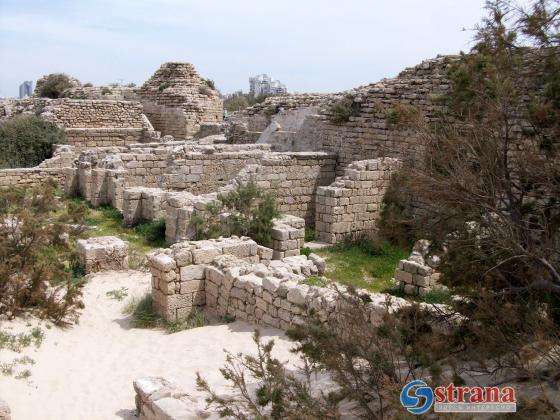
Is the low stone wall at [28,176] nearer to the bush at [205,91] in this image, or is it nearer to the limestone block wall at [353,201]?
the limestone block wall at [353,201]

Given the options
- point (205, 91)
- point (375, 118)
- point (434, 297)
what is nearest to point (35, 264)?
point (434, 297)

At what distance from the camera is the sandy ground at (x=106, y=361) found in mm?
6355

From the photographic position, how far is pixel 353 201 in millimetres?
12812

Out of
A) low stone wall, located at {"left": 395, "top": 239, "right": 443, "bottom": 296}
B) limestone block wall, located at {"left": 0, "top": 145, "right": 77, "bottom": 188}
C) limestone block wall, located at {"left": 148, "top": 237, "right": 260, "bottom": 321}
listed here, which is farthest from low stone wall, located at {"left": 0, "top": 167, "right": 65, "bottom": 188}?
low stone wall, located at {"left": 395, "top": 239, "right": 443, "bottom": 296}

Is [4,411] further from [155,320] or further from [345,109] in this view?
[345,109]

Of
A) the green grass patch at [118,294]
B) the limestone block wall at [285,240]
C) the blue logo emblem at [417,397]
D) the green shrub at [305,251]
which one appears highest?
the blue logo emblem at [417,397]

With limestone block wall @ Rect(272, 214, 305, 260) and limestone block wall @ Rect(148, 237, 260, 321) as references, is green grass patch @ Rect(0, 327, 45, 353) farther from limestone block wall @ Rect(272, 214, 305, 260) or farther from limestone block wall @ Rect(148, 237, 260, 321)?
limestone block wall @ Rect(272, 214, 305, 260)

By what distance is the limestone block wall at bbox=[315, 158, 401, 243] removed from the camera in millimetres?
12617

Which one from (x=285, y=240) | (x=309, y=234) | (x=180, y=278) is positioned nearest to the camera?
(x=180, y=278)

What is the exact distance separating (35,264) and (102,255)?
6.79 ft

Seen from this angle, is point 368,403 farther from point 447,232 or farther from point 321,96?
point 321,96

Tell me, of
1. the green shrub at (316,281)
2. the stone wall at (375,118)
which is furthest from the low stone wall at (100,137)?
the green shrub at (316,281)

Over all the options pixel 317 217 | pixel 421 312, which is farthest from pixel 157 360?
pixel 317 217

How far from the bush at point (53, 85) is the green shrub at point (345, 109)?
54.9 ft
